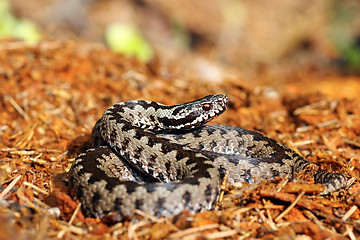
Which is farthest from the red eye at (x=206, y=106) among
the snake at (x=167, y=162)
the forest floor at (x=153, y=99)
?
the forest floor at (x=153, y=99)

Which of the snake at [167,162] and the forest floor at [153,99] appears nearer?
the forest floor at [153,99]

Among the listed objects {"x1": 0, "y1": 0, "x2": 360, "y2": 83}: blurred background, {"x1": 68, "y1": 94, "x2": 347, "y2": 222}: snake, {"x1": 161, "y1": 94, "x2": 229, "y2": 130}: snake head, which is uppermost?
{"x1": 0, "y1": 0, "x2": 360, "y2": 83}: blurred background

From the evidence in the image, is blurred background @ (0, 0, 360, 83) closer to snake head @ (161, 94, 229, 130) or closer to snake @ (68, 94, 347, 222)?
snake @ (68, 94, 347, 222)

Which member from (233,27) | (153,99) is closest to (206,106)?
(153,99)

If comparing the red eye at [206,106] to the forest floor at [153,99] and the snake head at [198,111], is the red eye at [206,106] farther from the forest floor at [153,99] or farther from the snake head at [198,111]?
the forest floor at [153,99]

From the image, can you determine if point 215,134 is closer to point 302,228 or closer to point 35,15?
point 302,228

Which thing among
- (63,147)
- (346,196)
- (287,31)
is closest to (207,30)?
(287,31)

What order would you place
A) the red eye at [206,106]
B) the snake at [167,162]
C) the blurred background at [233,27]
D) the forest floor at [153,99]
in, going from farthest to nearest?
the blurred background at [233,27] < the red eye at [206,106] < the snake at [167,162] < the forest floor at [153,99]

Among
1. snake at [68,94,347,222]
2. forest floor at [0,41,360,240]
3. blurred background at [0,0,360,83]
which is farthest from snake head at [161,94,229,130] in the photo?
blurred background at [0,0,360,83]
